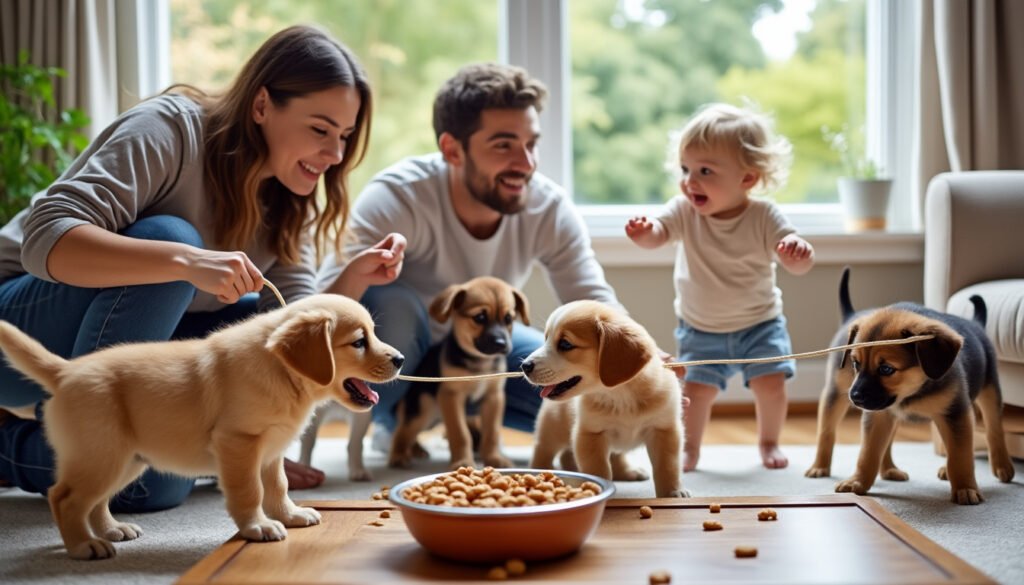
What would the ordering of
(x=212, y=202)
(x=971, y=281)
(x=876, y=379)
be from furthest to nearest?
(x=971, y=281) → (x=212, y=202) → (x=876, y=379)

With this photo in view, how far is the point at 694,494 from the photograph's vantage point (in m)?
2.69

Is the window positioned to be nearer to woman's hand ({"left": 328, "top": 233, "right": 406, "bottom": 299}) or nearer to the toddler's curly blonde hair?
the toddler's curly blonde hair

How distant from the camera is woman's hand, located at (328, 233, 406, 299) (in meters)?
2.78

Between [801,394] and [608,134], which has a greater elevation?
[608,134]

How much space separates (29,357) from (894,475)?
7.40ft

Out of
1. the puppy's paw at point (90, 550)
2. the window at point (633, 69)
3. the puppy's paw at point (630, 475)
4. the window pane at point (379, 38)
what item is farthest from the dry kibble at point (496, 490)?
the window pane at point (379, 38)

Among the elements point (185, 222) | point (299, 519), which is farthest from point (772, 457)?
point (185, 222)

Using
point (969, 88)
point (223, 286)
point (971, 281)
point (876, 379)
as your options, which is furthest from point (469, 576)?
point (969, 88)

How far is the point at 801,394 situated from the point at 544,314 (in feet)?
3.96

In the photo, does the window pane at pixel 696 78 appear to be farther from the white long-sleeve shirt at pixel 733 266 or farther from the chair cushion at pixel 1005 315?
the chair cushion at pixel 1005 315

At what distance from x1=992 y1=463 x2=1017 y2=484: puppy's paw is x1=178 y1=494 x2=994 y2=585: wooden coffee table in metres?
0.89

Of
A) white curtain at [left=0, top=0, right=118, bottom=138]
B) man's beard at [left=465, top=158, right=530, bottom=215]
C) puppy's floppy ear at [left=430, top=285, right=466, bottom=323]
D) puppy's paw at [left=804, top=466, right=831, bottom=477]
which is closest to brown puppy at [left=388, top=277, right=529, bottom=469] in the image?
puppy's floppy ear at [left=430, top=285, right=466, bottom=323]

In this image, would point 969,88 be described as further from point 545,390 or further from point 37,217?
point 37,217

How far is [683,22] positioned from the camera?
15.6ft
